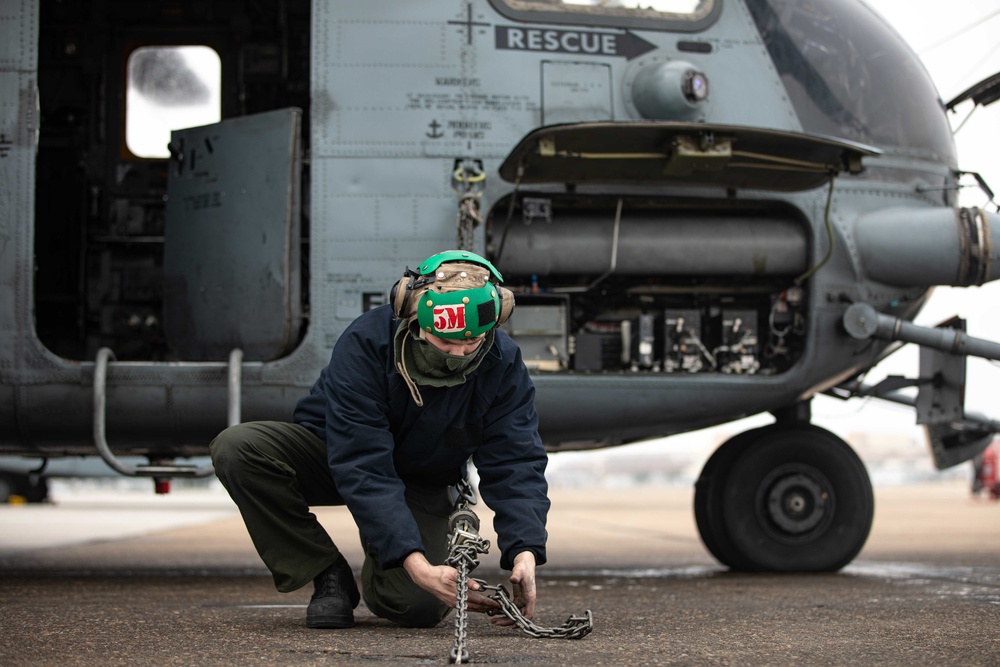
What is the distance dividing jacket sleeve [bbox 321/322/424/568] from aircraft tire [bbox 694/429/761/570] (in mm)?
3204

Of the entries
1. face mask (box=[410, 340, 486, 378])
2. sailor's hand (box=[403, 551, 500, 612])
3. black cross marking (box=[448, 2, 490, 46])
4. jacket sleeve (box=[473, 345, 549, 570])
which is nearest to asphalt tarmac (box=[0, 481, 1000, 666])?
Result: sailor's hand (box=[403, 551, 500, 612])

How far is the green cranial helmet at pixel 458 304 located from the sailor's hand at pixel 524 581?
0.61m

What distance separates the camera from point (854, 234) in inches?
238

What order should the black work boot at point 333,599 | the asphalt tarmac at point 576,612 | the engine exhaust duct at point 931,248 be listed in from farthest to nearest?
the engine exhaust duct at point 931,248 < the black work boot at point 333,599 < the asphalt tarmac at point 576,612

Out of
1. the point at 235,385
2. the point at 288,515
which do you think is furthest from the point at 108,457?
the point at 288,515

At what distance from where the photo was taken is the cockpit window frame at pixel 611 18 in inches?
230

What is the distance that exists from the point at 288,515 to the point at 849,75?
13.5 ft

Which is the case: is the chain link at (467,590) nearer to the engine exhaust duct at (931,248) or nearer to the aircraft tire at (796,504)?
the aircraft tire at (796,504)

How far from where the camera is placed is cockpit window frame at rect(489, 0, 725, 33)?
230 inches

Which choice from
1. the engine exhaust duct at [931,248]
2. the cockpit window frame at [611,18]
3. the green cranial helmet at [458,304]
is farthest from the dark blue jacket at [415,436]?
the engine exhaust duct at [931,248]

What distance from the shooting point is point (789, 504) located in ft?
20.1

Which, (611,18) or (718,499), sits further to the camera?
(718,499)

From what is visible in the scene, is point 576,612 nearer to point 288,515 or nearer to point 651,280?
point 288,515

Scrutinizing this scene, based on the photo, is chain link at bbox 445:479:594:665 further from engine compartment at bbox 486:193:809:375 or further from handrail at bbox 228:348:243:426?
engine compartment at bbox 486:193:809:375
